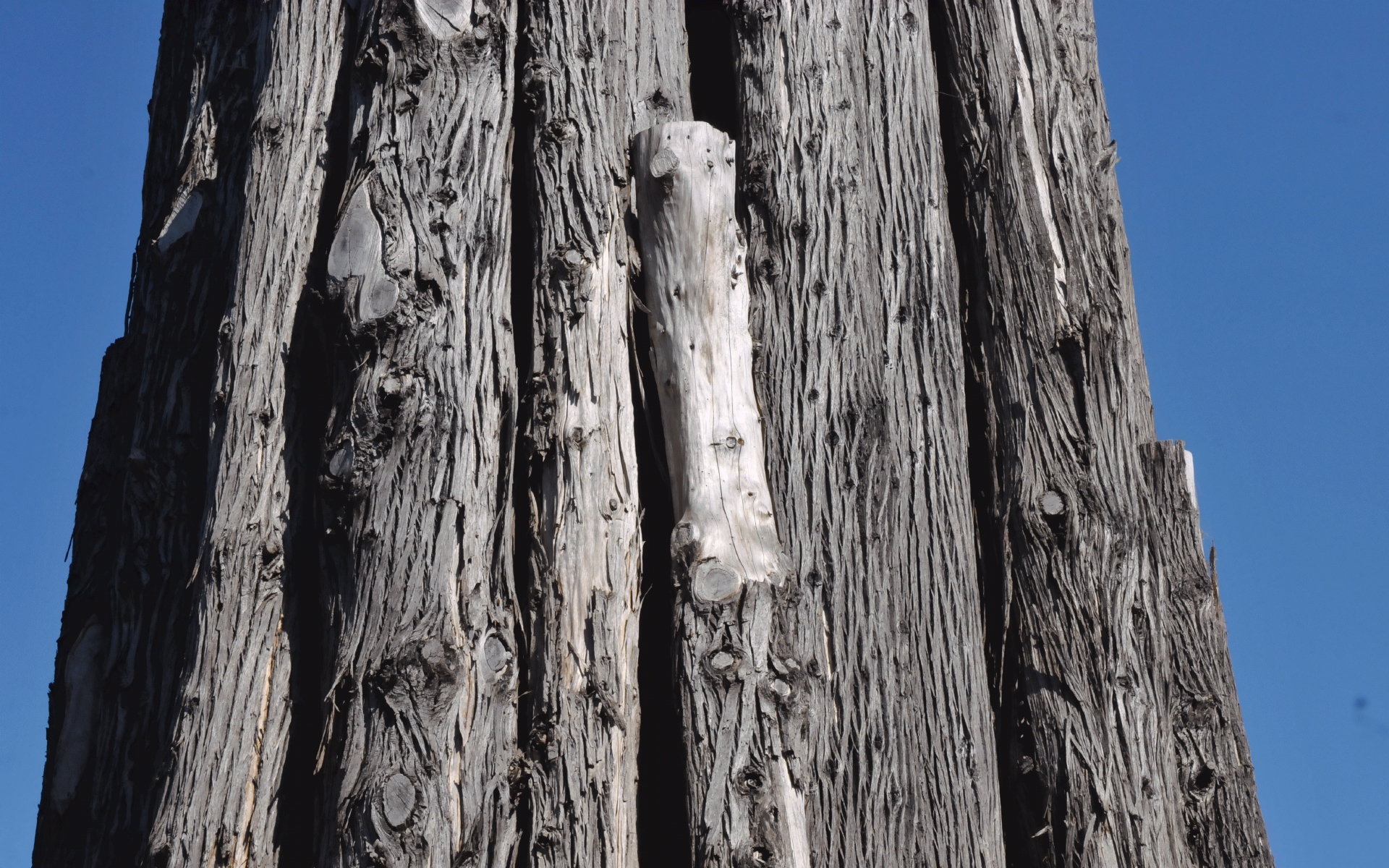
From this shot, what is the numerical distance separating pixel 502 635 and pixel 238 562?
76cm

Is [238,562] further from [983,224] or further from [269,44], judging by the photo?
[983,224]

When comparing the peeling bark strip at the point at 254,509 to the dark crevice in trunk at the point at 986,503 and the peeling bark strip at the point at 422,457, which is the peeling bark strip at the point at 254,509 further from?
the dark crevice in trunk at the point at 986,503

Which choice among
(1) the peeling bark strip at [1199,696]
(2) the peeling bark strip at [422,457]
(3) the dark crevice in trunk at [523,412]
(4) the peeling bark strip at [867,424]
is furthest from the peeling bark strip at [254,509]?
(1) the peeling bark strip at [1199,696]

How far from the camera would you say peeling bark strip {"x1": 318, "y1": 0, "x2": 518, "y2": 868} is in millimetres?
2701

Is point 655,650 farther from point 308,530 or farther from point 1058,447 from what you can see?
point 1058,447

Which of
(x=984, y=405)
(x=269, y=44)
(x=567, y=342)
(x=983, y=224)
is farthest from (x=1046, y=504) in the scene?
(x=269, y=44)

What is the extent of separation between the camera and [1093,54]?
12.6 feet

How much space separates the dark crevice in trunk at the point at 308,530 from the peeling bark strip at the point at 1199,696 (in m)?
2.28

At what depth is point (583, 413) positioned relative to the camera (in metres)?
3.00

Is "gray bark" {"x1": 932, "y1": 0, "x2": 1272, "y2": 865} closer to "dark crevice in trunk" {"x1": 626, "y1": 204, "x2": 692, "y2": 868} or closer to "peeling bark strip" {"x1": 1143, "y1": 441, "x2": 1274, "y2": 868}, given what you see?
"peeling bark strip" {"x1": 1143, "y1": 441, "x2": 1274, "y2": 868}

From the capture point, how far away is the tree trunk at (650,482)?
2.81 metres

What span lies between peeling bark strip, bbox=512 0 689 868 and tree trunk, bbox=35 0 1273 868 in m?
0.01

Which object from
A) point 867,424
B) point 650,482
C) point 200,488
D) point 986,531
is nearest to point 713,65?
point 867,424

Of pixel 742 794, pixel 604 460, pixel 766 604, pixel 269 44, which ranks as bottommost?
pixel 742 794
